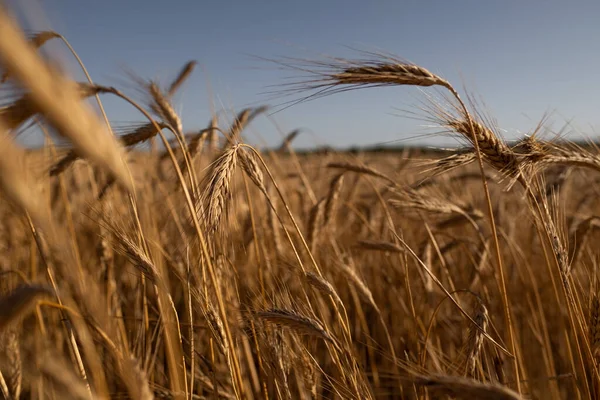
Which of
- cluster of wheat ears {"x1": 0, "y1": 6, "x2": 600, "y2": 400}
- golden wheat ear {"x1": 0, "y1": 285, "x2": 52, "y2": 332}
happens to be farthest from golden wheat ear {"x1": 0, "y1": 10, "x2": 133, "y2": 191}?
golden wheat ear {"x1": 0, "y1": 285, "x2": 52, "y2": 332}

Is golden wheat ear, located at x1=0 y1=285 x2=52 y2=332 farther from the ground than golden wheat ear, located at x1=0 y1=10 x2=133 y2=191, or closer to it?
closer to it

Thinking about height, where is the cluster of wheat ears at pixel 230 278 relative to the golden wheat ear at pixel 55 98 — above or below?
below

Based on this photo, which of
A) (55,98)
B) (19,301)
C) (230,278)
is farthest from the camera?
(230,278)

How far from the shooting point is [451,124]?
1354mm

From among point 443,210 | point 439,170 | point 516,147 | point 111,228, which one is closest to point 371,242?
point 443,210

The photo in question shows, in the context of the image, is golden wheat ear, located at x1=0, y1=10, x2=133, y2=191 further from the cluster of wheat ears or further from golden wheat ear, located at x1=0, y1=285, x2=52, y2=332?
golden wheat ear, located at x1=0, y1=285, x2=52, y2=332

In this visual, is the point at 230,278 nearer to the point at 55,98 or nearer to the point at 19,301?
the point at 19,301

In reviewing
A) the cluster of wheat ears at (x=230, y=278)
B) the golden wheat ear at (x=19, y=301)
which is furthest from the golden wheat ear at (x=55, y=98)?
the golden wheat ear at (x=19, y=301)

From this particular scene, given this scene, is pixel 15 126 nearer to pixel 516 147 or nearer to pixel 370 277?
pixel 516 147

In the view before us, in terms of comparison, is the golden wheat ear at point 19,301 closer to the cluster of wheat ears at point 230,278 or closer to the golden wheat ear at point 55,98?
the cluster of wheat ears at point 230,278

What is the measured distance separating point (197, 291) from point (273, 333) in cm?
27

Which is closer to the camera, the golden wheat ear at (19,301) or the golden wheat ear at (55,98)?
the golden wheat ear at (55,98)

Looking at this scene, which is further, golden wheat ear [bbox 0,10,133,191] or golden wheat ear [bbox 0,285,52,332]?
golden wheat ear [bbox 0,285,52,332]

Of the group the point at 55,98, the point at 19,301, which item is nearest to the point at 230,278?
the point at 19,301
